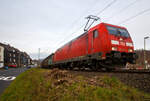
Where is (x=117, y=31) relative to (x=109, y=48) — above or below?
above

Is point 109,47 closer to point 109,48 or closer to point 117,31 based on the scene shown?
point 109,48

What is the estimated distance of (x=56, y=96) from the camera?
3.35 meters

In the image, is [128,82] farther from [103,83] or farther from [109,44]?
[109,44]

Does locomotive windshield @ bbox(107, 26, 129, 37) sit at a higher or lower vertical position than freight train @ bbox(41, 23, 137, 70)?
higher

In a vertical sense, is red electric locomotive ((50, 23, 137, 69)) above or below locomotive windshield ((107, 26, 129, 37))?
below

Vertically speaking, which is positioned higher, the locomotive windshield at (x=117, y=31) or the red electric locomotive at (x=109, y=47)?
the locomotive windshield at (x=117, y=31)

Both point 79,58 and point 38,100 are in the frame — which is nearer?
point 38,100

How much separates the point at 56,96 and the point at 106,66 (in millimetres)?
4690

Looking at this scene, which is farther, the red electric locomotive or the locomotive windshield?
the locomotive windshield

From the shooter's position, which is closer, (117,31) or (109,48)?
(109,48)

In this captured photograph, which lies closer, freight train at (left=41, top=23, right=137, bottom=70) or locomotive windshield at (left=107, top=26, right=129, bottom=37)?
freight train at (left=41, top=23, right=137, bottom=70)

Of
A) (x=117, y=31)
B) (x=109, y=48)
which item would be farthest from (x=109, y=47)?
(x=117, y=31)

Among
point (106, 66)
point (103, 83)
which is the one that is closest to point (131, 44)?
point (106, 66)

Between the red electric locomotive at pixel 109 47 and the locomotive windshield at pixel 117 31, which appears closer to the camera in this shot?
the red electric locomotive at pixel 109 47
